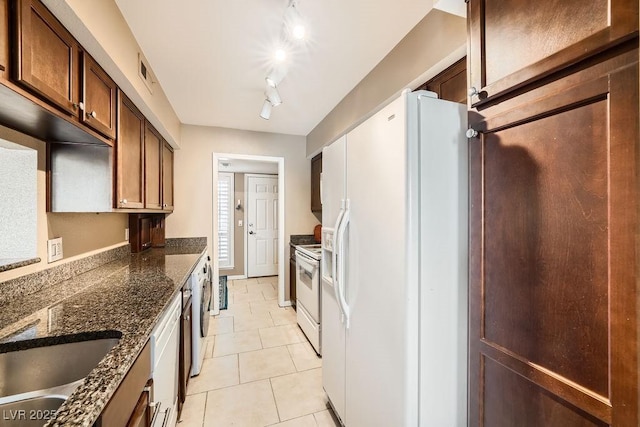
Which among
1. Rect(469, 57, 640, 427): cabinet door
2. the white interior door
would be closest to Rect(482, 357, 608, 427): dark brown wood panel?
Rect(469, 57, 640, 427): cabinet door

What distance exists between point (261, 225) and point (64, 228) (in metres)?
3.78

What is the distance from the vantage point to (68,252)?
1628 millimetres

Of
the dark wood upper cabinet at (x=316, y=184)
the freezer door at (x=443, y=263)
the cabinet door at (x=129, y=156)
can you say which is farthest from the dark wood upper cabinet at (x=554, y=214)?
the dark wood upper cabinet at (x=316, y=184)

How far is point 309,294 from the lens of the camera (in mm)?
2795

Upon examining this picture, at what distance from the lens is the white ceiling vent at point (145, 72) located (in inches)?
71.1

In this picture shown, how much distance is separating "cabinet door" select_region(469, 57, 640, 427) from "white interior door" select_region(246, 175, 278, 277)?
4692 millimetres

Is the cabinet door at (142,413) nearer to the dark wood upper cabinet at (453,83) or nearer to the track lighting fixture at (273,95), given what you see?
the dark wood upper cabinet at (453,83)

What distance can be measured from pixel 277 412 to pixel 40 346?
145 centimetres

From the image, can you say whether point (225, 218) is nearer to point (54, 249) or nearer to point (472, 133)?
point (54, 249)

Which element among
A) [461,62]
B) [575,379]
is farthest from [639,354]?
[461,62]

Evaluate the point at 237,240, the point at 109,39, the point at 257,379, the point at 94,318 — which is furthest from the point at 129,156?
the point at 237,240

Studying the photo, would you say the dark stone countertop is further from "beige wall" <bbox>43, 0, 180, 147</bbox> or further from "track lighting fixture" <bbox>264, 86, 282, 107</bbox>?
"track lighting fixture" <bbox>264, 86, 282, 107</bbox>

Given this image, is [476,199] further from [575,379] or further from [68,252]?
[68,252]

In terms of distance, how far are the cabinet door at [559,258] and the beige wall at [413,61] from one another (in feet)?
2.42
